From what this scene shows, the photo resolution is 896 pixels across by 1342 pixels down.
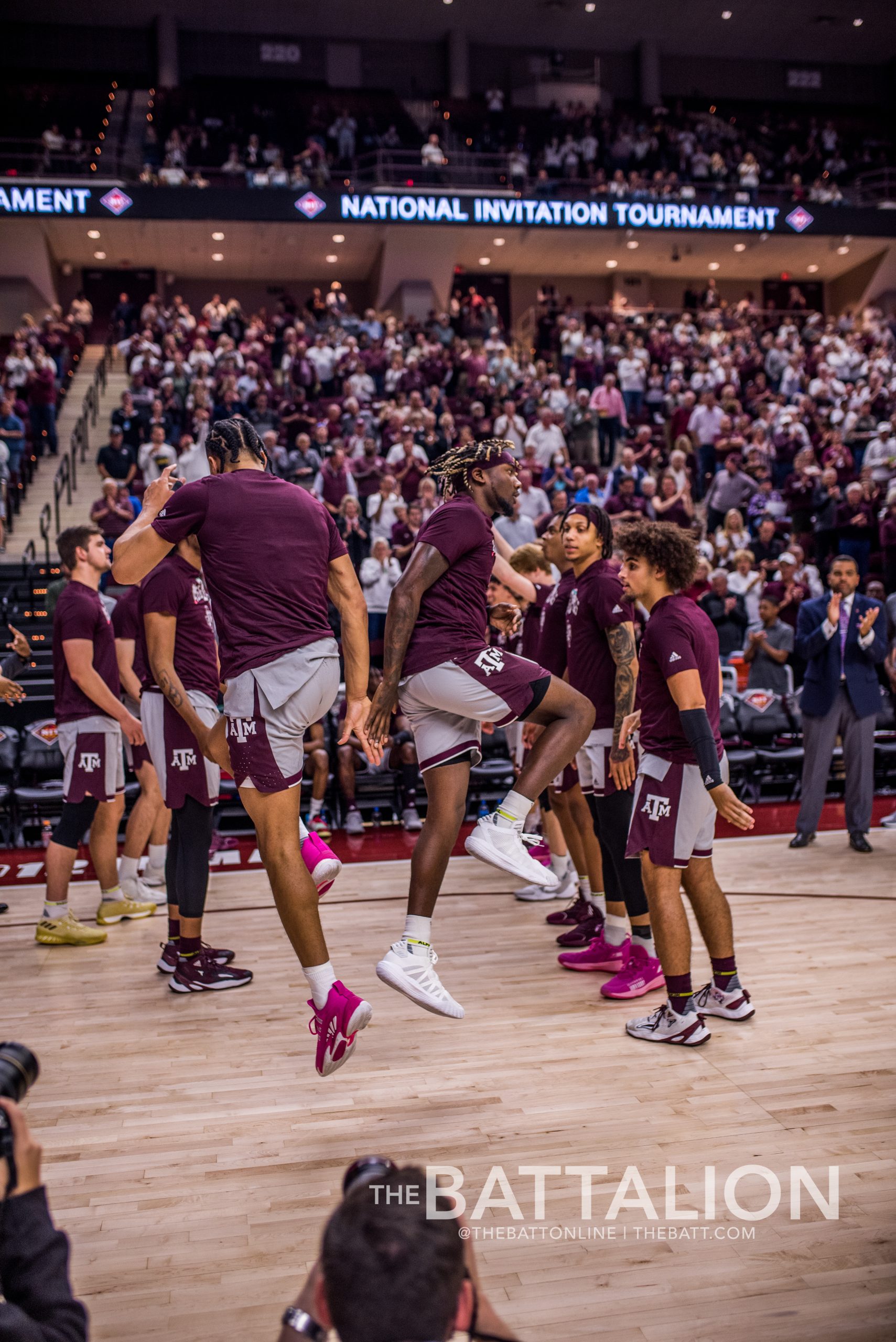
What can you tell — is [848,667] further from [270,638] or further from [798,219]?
[798,219]

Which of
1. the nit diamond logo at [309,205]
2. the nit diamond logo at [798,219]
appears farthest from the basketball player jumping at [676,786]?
the nit diamond logo at [798,219]

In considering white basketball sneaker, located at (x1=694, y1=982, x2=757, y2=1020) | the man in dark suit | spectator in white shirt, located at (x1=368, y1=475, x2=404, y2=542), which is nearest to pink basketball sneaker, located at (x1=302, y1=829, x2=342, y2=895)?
white basketball sneaker, located at (x1=694, y1=982, x2=757, y2=1020)

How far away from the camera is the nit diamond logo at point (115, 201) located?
20438 millimetres

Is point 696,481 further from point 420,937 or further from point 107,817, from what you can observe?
point 420,937

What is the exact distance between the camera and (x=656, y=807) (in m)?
3.65

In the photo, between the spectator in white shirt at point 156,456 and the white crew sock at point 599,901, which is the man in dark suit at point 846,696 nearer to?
the white crew sock at point 599,901

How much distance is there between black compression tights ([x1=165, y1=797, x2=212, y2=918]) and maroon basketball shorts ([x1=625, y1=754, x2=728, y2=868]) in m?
1.79

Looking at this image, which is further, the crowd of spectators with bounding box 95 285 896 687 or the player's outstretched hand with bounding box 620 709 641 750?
the crowd of spectators with bounding box 95 285 896 687

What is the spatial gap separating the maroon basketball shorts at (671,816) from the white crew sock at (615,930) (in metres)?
0.85

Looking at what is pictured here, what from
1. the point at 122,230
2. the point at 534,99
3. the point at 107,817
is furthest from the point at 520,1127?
the point at 534,99

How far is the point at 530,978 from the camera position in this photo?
4.31m

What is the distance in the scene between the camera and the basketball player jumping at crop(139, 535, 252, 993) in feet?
14.1

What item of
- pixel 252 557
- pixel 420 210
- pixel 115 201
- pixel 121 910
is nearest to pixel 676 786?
pixel 252 557

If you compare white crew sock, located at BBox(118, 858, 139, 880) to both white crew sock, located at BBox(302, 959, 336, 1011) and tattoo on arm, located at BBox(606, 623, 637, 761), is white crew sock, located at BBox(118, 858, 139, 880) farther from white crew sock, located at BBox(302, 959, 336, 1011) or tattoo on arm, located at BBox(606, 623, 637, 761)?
white crew sock, located at BBox(302, 959, 336, 1011)
